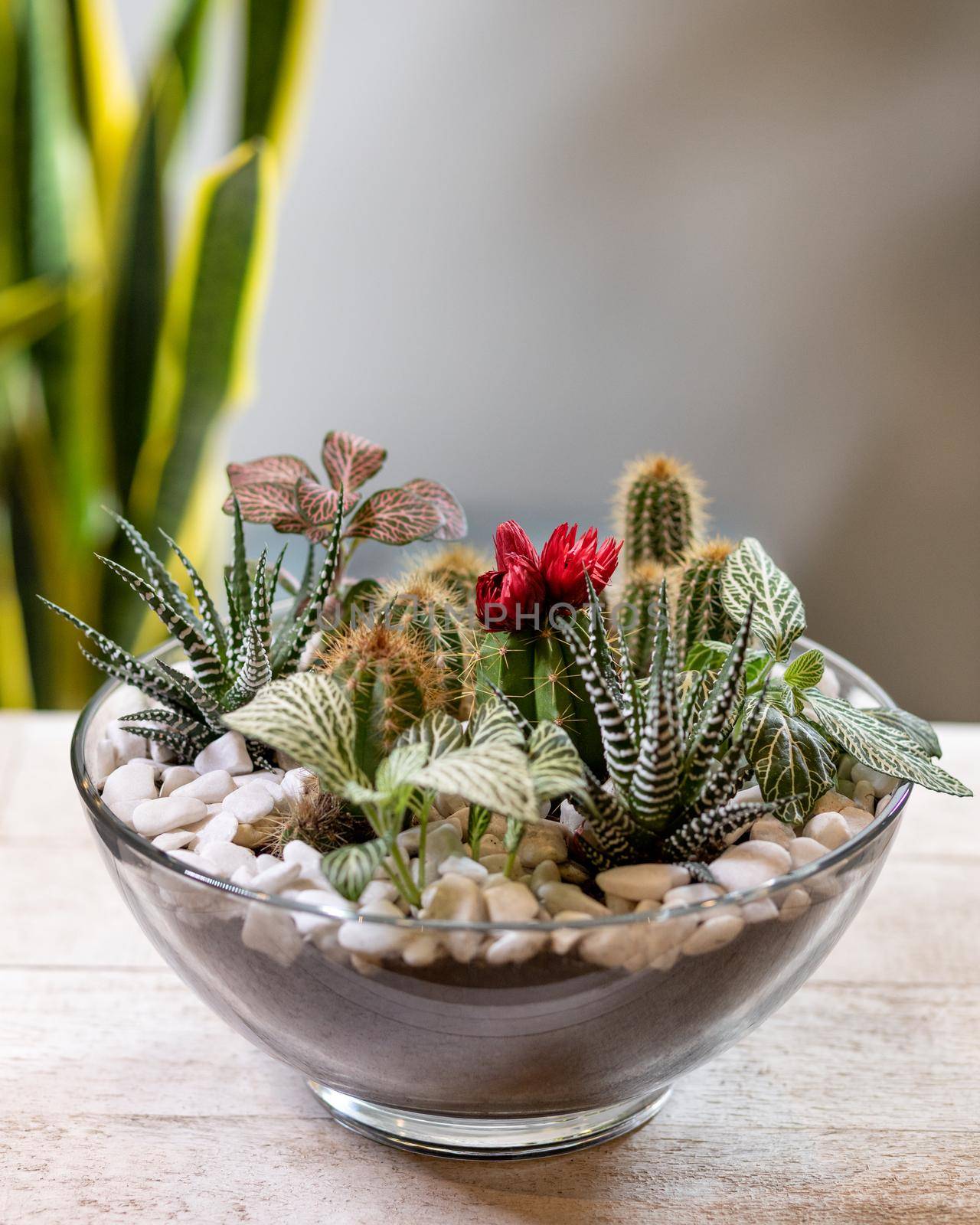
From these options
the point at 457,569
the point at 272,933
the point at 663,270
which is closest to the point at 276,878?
the point at 272,933

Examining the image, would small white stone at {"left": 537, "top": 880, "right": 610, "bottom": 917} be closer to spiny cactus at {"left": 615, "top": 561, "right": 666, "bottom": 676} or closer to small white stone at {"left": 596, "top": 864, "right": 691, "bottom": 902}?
small white stone at {"left": 596, "top": 864, "right": 691, "bottom": 902}

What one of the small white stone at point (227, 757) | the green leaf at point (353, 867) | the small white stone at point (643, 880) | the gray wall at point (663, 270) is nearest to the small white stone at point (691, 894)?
the small white stone at point (643, 880)

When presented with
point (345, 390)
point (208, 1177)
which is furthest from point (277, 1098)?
point (345, 390)

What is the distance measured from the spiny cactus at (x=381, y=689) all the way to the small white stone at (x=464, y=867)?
5cm

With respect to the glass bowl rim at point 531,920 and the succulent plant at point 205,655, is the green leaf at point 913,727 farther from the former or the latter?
the succulent plant at point 205,655

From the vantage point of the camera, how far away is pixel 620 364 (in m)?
1.67

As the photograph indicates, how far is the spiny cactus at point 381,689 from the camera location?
0.42 meters

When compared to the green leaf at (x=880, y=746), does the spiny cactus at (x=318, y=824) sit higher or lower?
lower

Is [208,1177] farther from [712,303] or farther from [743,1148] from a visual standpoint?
[712,303]

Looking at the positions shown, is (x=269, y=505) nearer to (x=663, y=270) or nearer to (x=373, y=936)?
(x=373, y=936)

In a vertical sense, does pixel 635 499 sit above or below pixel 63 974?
above

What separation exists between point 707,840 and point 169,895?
7.8 inches

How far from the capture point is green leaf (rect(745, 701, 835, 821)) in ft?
1.48

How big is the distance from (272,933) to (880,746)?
0.25 meters
